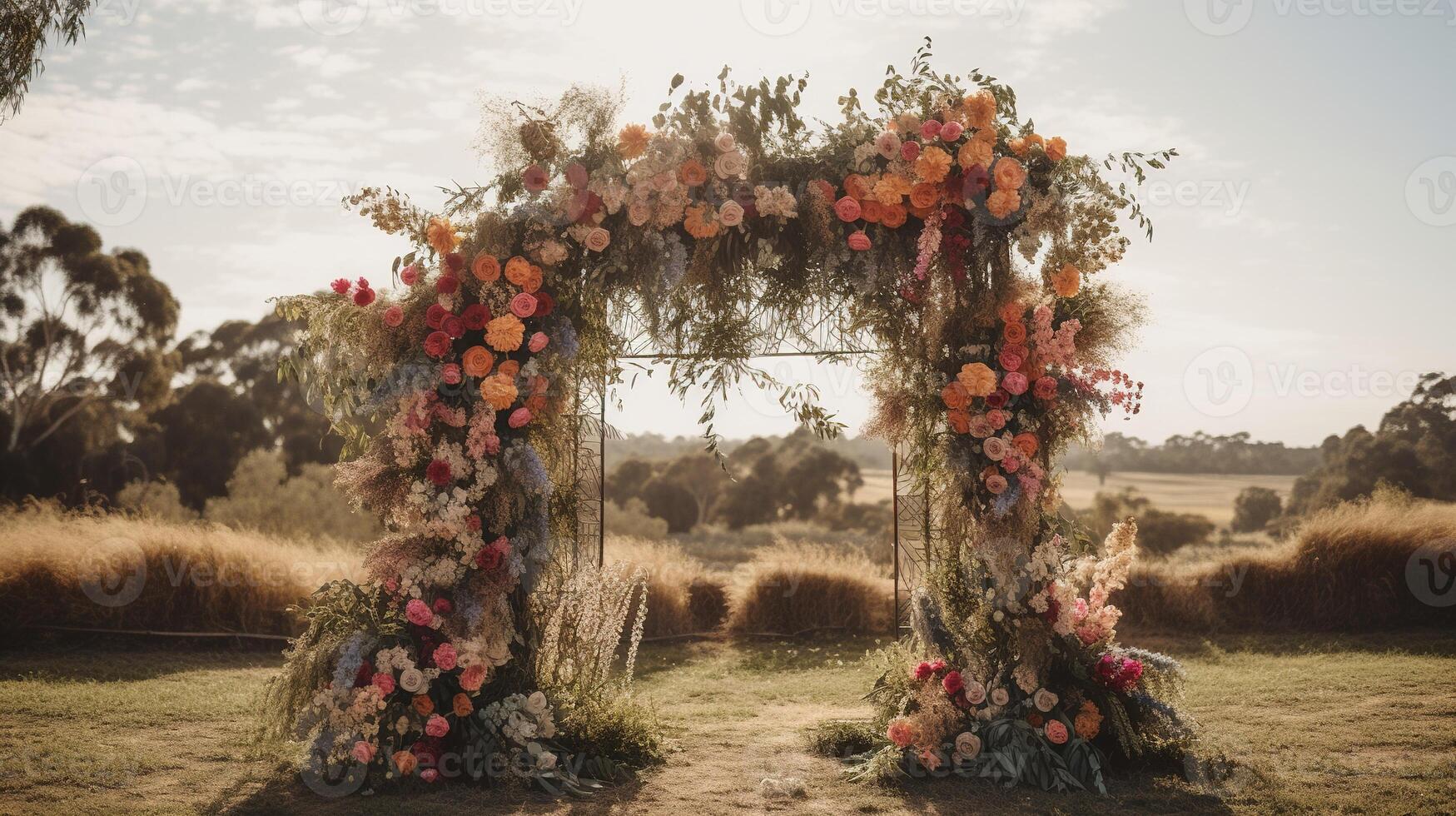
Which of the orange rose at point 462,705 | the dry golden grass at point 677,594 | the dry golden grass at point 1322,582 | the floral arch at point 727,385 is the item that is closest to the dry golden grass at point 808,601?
the dry golden grass at point 677,594

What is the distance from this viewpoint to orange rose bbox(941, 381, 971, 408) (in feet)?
16.2

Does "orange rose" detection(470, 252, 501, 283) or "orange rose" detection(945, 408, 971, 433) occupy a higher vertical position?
"orange rose" detection(470, 252, 501, 283)

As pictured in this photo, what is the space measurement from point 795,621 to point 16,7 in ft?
27.9

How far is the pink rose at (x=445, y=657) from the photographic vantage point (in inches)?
191

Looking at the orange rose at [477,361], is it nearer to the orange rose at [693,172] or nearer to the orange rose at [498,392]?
the orange rose at [498,392]

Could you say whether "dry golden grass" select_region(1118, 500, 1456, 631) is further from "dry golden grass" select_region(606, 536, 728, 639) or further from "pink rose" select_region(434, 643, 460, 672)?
"pink rose" select_region(434, 643, 460, 672)

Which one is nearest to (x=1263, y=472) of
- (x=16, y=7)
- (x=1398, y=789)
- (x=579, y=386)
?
(x=1398, y=789)

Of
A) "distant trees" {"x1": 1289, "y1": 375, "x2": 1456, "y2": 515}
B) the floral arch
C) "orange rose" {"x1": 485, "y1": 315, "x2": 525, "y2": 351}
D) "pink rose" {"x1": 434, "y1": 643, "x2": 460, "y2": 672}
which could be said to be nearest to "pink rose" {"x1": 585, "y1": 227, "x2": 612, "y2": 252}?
the floral arch

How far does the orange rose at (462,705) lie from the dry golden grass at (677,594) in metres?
4.91

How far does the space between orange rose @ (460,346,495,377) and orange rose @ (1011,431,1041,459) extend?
281cm

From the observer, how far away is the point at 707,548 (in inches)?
845

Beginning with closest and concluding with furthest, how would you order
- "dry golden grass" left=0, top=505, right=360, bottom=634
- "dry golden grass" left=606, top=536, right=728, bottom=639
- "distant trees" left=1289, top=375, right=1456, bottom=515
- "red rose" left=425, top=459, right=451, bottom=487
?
"red rose" left=425, top=459, right=451, bottom=487
"dry golden grass" left=0, top=505, right=360, bottom=634
"dry golden grass" left=606, top=536, right=728, bottom=639
"distant trees" left=1289, top=375, right=1456, bottom=515

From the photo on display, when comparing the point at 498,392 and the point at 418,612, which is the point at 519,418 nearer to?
the point at 498,392

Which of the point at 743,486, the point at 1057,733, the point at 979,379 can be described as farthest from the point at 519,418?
the point at 743,486
